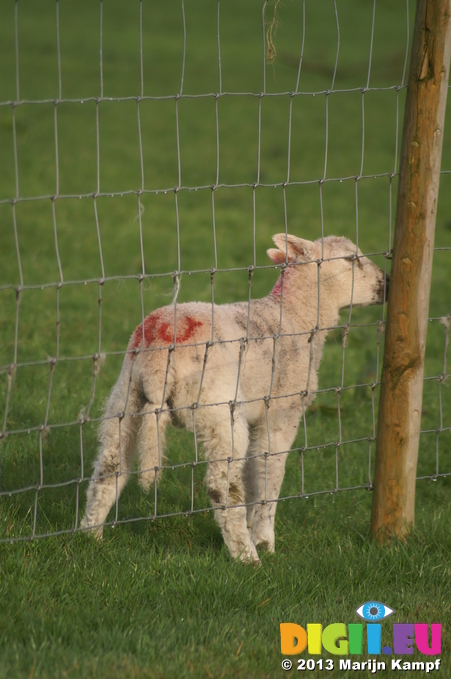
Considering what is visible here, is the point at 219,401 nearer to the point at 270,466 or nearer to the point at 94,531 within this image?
the point at 270,466

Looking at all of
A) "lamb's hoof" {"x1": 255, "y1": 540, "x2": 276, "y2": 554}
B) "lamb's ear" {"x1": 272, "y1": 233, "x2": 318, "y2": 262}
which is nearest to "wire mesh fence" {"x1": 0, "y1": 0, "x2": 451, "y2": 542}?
"lamb's ear" {"x1": 272, "y1": 233, "x2": 318, "y2": 262}

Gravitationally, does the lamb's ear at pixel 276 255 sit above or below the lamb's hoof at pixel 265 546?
above

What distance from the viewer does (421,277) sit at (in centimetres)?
391

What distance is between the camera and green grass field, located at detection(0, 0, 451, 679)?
3154mm

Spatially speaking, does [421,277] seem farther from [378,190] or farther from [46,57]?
[46,57]

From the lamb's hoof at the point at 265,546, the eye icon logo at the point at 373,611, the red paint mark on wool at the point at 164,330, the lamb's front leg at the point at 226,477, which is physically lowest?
the lamb's hoof at the point at 265,546

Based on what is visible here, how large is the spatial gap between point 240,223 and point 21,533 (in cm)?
885

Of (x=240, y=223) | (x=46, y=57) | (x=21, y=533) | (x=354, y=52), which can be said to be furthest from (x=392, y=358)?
(x=354, y=52)

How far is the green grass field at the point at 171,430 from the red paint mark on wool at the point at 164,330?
15 centimetres

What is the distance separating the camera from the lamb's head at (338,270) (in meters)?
4.45

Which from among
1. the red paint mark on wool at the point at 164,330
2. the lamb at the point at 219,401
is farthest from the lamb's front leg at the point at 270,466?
the red paint mark on wool at the point at 164,330

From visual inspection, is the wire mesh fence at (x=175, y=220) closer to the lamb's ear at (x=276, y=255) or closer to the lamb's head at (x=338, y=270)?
the lamb's head at (x=338, y=270)

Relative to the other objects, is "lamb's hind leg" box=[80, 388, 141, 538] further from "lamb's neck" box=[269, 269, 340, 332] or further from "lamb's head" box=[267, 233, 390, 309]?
"lamb's head" box=[267, 233, 390, 309]

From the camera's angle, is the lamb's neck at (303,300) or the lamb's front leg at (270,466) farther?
the lamb's neck at (303,300)
